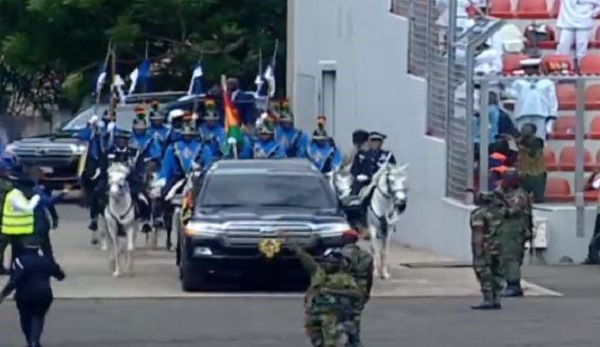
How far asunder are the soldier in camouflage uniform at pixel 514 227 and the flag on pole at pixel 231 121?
28.6 ft

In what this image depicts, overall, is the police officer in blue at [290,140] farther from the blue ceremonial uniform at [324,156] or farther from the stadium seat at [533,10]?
the stadium seat at [533,10]

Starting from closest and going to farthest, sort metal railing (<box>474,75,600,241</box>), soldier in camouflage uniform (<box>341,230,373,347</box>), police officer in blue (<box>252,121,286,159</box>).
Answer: soldier in camouflage uniform (<box>341,230,373,347</box>)
metal railing (<box>474,75,600,241</box>)
police officer in blue (<box>252,121,286,159</box>)

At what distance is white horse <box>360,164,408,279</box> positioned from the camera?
2506 cm

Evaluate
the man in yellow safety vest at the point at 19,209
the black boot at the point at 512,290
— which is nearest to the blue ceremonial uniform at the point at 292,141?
the black boot at the point at 512,290

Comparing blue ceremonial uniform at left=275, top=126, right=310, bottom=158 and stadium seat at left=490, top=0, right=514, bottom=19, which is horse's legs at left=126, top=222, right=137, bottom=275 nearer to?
blue ceremonial uniform at left=275, top=126, right=310, bottom=158

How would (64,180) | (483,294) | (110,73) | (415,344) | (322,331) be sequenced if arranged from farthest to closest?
1. (110,73)
2. (64,180)
3. (483,294)
4. (415,344)
5. (322,331)

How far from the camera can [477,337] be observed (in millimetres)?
18922

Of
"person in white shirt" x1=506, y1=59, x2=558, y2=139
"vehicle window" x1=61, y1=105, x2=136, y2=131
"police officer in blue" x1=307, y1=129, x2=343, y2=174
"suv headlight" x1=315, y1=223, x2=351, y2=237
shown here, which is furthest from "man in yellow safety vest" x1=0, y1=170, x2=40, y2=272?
"vehicle window" x1=61, y1=105, x2=136, y2=131

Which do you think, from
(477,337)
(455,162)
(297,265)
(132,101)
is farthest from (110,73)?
(477,337)

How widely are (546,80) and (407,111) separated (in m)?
4.16

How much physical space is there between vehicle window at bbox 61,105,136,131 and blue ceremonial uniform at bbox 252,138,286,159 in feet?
21.4

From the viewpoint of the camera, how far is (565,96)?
96.3 ft

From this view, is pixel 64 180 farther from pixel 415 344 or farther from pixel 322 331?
pixel 322 331

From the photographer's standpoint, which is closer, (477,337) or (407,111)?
(477,337)
